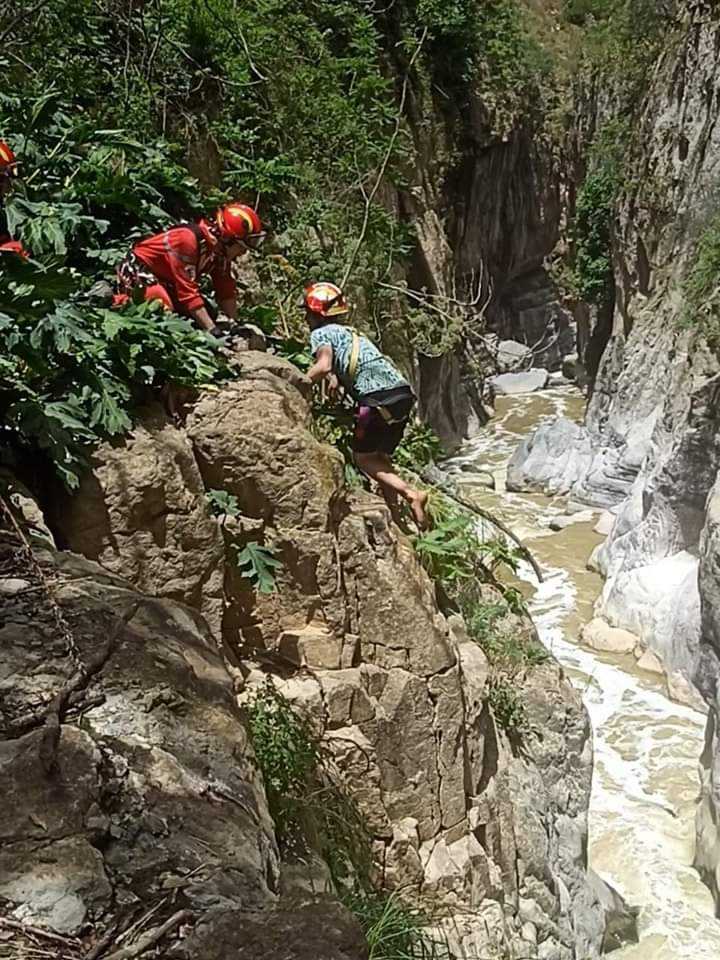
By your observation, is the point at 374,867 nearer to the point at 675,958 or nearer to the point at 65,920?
the point at 65,920

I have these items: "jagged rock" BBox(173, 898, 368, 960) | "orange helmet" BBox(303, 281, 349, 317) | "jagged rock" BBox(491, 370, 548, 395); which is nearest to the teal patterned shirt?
"orange helmet" BBox(303, 281, 349, 317)

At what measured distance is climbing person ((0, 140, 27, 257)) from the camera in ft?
14.4

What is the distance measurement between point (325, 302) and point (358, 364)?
1.52 feet

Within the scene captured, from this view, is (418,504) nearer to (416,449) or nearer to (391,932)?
(416,449)

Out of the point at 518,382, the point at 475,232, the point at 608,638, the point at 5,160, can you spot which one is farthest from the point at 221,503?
the point at 518,382

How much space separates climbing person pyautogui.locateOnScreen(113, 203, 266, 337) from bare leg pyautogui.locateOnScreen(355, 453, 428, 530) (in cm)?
139

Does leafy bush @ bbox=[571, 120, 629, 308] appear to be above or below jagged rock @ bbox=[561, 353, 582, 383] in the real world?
above

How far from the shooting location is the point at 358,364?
5.55 metres

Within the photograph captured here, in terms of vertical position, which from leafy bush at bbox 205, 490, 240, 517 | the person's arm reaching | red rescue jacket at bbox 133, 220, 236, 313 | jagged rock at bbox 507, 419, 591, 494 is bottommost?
jagged rock at bbox 507, 419, 591, 494

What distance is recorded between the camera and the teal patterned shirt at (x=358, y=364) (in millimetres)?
5539

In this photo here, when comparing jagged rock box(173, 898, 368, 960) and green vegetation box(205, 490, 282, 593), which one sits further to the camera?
green vegetation box(205, 490, 282, 593)

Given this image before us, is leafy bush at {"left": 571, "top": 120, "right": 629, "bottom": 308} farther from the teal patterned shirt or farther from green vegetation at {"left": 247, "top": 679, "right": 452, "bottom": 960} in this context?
green vegetation at {"left": 247, "top": 679, "right": 452, "bottom": 960}

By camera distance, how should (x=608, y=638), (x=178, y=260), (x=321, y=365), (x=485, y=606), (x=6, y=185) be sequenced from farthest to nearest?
(x=608, y=638) → (x=485, y=606) → (x=321, y=365) → (x=178, y=260) → (x=6, y=185)

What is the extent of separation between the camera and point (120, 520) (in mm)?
3898
